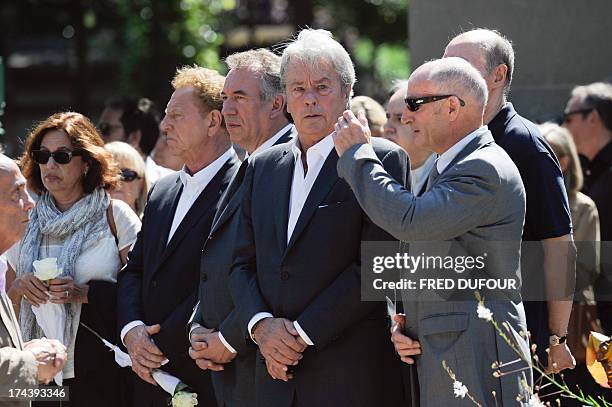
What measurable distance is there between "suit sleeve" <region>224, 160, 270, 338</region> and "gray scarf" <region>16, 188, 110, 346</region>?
1.26 m

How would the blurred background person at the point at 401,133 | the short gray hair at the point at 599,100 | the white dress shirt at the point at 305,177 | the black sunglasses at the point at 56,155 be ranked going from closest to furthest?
the white dress shirt at the point at 305,177, the black sunglasses at the point at 56,155, the blurred background person at the point at 401,133, the short gray hair at the point at 599,100

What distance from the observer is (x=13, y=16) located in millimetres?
22594

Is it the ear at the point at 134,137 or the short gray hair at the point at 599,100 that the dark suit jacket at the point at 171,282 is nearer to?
the ear at the point at 134,137

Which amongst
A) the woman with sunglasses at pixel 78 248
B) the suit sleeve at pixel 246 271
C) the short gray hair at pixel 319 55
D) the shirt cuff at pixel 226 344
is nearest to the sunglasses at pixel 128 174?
the woman with sunglasses at pixel 78 248

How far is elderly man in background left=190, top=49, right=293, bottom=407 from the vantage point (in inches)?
199

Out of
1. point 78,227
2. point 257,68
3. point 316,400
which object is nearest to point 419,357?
point 316,400

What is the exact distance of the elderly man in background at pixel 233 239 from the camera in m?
5.06

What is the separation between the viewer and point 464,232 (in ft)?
13.3

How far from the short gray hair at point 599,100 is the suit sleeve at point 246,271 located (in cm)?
338

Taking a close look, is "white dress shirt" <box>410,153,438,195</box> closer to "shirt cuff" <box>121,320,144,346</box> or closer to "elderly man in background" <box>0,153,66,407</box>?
"shirt cuff" <box>121,320,144,346</box>

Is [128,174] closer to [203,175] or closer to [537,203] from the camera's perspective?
[203,175]

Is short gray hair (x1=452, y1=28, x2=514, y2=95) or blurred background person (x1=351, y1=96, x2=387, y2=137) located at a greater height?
blurred background person (x1=351, y1=96, x2=387, y2=137)

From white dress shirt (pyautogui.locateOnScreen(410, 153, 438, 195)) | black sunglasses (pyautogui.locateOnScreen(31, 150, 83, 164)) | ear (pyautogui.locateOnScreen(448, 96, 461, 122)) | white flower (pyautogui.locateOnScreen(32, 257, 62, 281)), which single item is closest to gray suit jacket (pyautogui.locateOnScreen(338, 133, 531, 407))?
ear (pyautogui.locateOnScreen(448, 96, 461, 122))

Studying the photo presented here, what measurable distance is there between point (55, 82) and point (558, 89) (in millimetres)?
19307
